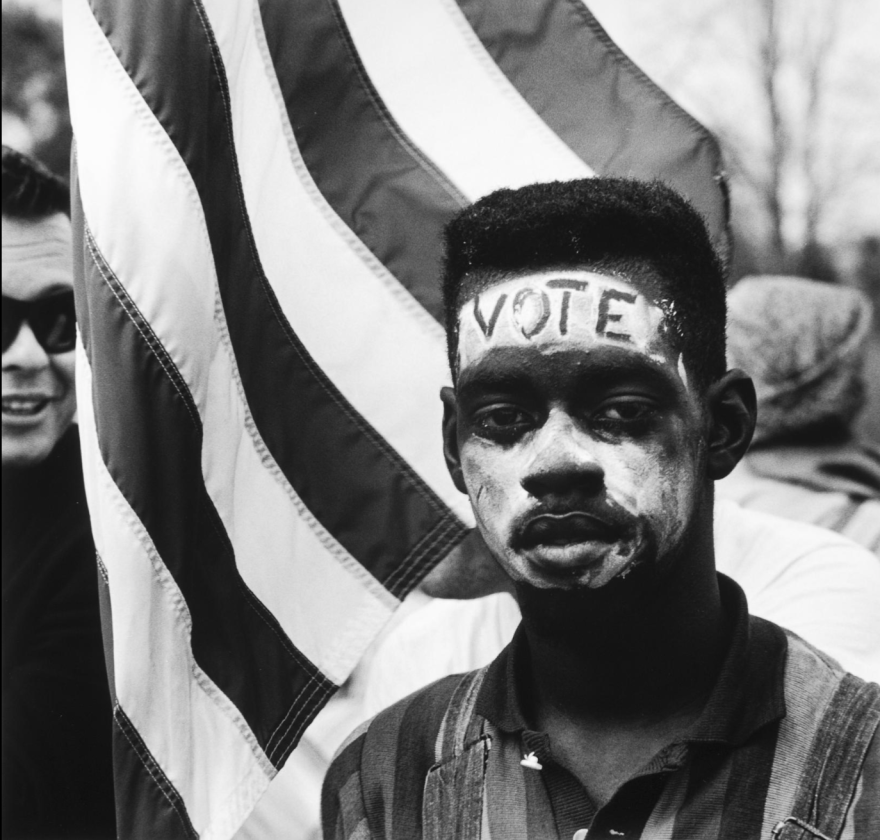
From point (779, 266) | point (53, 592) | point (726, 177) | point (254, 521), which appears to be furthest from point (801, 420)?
point (53, 592)

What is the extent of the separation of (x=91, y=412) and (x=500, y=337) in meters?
0.98

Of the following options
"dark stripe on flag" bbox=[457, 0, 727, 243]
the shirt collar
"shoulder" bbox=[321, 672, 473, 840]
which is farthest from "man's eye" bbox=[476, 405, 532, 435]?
"dark stripe on flag" bbox=[457, 0, 727, 243]

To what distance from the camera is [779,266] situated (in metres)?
2.65

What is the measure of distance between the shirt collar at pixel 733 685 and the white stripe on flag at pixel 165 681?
2.20 feet

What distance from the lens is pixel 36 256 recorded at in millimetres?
3371

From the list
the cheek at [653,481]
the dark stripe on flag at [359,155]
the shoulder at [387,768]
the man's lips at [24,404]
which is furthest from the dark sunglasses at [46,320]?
the cheek at [653,481]

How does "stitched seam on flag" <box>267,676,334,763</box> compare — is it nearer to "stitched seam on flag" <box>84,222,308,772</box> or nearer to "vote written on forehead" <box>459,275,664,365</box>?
"stitched seam on flag" <box>84,222,308,772</box>

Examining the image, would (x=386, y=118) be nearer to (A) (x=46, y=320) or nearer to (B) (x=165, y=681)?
(A) (x=46, y=320)

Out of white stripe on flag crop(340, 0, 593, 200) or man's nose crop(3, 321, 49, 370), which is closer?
white stripe on flag crop(340, 0, 593, 200)

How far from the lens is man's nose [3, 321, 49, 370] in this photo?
333 cm

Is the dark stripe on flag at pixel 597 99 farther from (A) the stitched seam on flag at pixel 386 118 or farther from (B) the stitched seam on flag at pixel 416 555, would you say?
(B) the stitched seam on flag at pixel 416 555

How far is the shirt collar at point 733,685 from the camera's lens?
76.8 inches

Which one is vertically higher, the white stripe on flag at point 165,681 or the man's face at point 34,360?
the man's face at point 34,360

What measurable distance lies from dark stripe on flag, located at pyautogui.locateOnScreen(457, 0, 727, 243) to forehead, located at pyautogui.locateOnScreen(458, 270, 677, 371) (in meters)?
0.67
